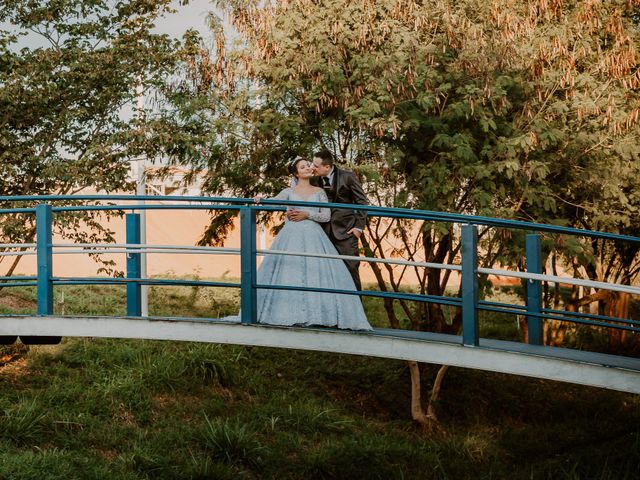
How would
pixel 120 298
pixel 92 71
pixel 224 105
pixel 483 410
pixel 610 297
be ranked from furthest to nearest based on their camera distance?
pixel 120 298
pixel 610 297
pixel 483 410
pixel 92 71
pixel 224 105

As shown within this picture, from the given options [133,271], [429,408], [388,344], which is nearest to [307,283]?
[388,344]

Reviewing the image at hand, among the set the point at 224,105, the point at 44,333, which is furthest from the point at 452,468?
the point at 44,333

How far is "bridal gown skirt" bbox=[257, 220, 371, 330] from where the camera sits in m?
7.35

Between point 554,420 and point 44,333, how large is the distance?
966cm

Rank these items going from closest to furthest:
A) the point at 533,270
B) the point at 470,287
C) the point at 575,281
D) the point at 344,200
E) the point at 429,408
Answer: the point at 575,281, the point at 533,270, the point at 470,287, the point at 344,200, the point at 429,408

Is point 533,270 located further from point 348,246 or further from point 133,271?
point 133,271

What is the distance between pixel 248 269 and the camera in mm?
7246

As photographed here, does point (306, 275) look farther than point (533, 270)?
Yes

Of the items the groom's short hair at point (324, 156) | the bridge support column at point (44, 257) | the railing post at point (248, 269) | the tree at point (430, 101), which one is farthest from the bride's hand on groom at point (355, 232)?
the tree at point (430, 101)

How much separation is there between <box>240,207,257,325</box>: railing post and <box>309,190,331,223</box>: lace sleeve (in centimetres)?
51

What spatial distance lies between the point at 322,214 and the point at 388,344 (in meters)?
1.29

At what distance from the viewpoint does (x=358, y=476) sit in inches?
460

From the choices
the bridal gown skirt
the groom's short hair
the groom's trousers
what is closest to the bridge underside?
the bridal gown skirt

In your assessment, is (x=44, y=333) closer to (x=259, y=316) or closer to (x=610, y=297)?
(x=259, y=316)
